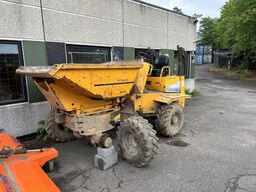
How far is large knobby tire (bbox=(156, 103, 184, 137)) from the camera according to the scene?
16.8 feet

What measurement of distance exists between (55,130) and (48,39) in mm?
2357

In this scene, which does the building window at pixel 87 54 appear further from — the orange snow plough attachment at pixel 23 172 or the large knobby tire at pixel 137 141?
the orange snow plough attachment at pixel 23 172

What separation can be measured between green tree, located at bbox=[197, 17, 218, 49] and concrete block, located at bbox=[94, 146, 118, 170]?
1449 inches

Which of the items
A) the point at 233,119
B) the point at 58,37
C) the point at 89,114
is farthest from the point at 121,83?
the point at 233,119

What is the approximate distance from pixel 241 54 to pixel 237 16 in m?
9.63

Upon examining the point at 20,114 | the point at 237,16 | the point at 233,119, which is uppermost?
the point at 237,16

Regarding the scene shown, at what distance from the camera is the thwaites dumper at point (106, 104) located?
354 cm

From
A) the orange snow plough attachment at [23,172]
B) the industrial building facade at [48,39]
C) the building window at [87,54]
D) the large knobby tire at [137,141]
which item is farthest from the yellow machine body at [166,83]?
the orange snow plough attachment at [23,172]

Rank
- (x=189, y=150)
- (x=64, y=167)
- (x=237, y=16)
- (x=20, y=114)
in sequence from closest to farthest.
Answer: (x=64, y=167) < (x=189, y=150) < (x=20, y=114) < (x=237, y=16)

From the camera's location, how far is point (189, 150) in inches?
183

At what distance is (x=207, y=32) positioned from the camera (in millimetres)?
40719

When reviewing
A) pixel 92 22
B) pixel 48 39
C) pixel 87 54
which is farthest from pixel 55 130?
pixel 92 22

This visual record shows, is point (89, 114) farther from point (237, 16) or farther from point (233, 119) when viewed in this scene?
point (237, 16)

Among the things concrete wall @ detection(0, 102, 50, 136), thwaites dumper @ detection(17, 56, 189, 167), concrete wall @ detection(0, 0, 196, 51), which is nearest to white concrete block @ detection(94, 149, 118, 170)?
thwaites dumper @ detection(17, 56, 189, 167)
